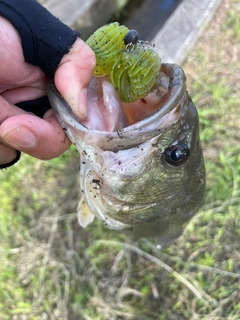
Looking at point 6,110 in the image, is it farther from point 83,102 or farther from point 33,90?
point 83,102

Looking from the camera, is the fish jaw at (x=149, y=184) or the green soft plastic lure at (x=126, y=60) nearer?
the green soft plastic lure at (x=126, y=60)

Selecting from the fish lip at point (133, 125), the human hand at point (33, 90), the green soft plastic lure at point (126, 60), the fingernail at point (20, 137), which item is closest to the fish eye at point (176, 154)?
the fish lip at point (133, 125)

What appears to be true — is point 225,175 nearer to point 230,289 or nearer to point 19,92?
point 230,289

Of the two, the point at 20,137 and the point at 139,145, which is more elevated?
the point at 139,145

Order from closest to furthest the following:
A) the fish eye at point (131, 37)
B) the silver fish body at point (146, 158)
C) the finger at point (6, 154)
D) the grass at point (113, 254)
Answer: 1. the fish eye at point (131, 37)
2. the silver fish body at point (146, 158)
3. the finger at point (6, 154)
4. the grass at point (113, 254)

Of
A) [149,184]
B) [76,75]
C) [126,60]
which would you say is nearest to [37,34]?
[76,75]

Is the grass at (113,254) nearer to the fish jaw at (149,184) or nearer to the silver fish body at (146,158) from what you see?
the fish jaw at (149,184)

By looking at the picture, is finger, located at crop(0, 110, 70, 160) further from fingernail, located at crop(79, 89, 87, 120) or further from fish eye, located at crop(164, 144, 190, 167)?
fish eye, located at crop(164, 144, 190, 167)
